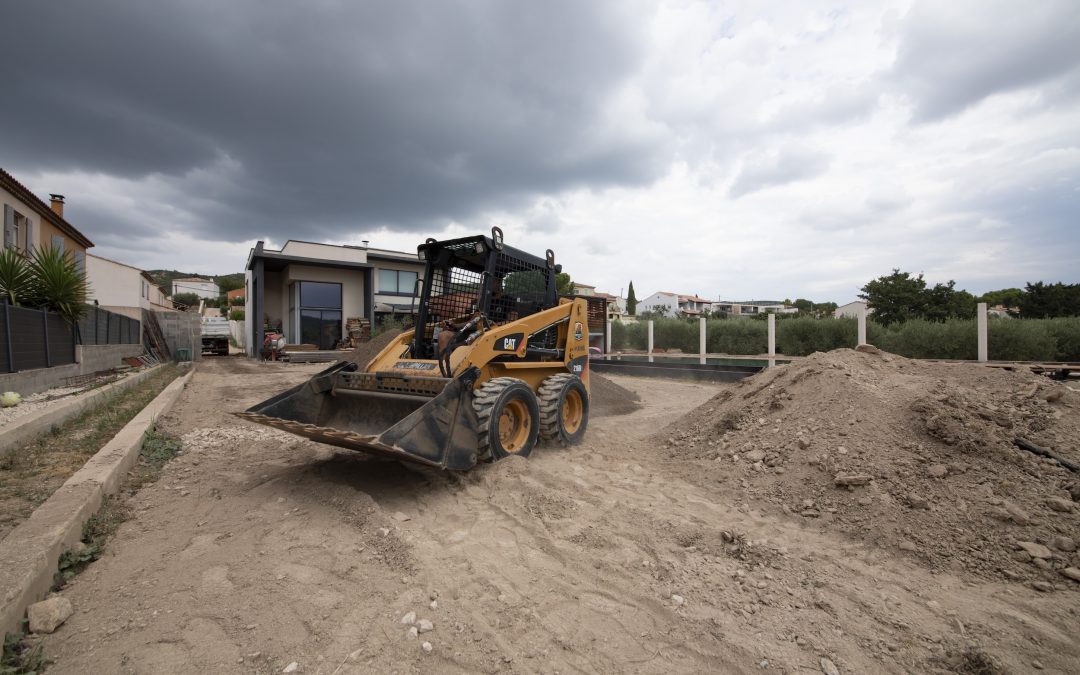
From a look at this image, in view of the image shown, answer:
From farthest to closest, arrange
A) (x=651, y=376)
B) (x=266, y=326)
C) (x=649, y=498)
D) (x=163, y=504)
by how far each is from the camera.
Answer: (x=266, y=326)
(x=651, y=376)
(x=649, y=498)
(x=163, y=504)

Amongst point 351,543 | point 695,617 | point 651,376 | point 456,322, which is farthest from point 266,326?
point 695,617

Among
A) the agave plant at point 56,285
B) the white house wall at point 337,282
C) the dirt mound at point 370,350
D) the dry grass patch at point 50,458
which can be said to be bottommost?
the dry grass patch at point 50,458

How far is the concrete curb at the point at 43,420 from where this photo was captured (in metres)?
4.52

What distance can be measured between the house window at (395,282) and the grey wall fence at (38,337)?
1369 centimetres

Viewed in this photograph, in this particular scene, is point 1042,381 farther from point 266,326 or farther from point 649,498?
point 266,326

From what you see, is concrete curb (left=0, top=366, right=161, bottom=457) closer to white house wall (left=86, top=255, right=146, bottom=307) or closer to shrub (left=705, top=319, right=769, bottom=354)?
shrub (left=705, top=319, right=769, bottom=354)

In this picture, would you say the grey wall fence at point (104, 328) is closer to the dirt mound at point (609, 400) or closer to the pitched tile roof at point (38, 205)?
Answer: the pitched tile roof at point (38, 205)

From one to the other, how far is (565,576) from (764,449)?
104 inches

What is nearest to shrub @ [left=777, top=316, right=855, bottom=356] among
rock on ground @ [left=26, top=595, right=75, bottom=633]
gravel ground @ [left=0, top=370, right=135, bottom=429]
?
rock on ground @ [left=26, top=595, right=75, bottom=633]

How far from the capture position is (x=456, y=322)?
5.41 m

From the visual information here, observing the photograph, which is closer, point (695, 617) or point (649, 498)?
point (695, 617)

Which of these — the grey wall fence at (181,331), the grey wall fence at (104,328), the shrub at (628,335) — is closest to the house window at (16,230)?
the grey wall fence at (104,328)

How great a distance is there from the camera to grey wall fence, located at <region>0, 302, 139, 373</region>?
720 centimetres

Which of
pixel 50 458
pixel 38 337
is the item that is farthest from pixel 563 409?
pixel 38 337
